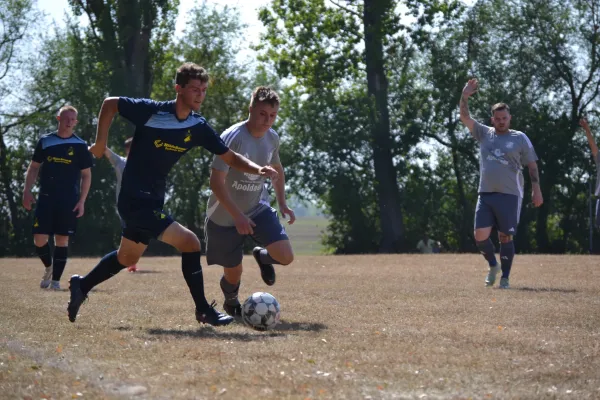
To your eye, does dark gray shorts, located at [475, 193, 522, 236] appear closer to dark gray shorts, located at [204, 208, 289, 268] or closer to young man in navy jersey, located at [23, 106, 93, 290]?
dark gray shorts, located at [204, 208, 289, 268]

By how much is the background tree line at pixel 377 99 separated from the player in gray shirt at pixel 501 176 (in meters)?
24.8

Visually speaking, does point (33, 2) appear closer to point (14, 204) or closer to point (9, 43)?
point (9, 43)

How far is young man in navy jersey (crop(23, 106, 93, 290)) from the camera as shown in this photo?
507 inches

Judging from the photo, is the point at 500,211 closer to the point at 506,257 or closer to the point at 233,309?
the point at 506,257

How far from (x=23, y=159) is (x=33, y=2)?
23.7 ft

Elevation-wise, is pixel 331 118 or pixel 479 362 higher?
pixel 331 118

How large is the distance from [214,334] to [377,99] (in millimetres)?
32238

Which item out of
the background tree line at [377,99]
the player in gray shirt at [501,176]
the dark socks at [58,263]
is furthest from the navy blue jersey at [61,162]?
the background tree line at [377,99]

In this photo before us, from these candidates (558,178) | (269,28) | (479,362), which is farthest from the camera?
(269,28)

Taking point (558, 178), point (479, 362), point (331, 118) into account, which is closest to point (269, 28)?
point (331, 118)

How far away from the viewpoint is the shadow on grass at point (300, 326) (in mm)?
7953

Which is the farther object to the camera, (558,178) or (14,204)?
(558,178)

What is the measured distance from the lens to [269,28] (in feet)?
140

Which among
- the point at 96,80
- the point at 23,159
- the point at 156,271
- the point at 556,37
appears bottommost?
the point at 156,271
